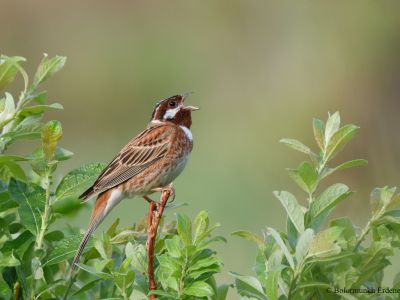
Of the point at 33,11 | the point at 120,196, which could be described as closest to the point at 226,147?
the point at 33,11

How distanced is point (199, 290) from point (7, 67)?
0.89 meters

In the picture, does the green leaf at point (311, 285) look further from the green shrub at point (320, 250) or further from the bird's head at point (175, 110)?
the bird's head at point (175, 110)

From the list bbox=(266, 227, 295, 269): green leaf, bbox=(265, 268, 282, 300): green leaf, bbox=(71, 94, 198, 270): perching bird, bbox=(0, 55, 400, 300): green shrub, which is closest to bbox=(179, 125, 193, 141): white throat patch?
bbox=(71, 94, 198, 270): perching bird

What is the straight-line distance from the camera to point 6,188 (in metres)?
2.52

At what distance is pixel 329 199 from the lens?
2.29 meters

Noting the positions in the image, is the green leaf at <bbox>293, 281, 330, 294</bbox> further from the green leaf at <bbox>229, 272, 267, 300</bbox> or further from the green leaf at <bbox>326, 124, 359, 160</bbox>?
the green leaf at <bbox>326, 124, 359, 160</bbox>

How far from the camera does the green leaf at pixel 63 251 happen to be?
2.36 metres

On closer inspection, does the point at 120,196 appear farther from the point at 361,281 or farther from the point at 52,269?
the point at 361,281

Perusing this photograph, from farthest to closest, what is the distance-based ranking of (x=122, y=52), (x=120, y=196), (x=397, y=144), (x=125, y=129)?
(x=122, y=52)
(x=125, y=129)
(x=397, y=144)
(x=120, y=196)

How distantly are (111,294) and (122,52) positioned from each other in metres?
10.3

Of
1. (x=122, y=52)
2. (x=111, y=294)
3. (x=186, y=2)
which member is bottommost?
(x=111, y=294)

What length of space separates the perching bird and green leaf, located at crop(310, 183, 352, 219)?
6.87 ft

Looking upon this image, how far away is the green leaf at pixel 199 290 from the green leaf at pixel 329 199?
34cm

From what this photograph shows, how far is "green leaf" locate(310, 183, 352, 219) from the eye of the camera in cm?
228
